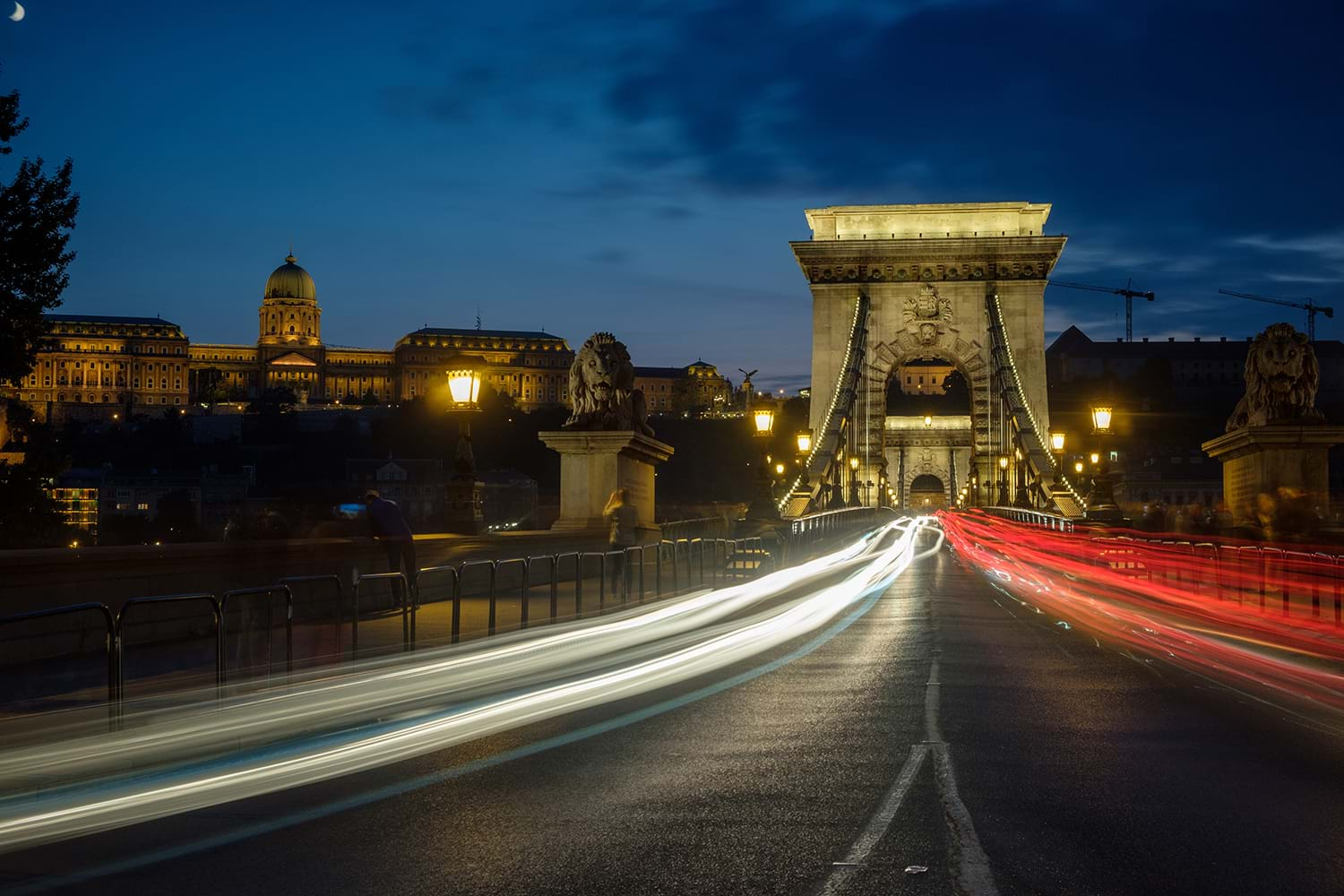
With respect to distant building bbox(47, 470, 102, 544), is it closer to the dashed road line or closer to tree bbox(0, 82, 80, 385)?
tree bbox(0, 82, 80, 385)

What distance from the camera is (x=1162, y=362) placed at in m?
171

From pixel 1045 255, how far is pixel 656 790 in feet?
229

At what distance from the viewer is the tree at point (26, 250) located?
30453 millimetres

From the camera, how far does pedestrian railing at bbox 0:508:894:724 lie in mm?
10664

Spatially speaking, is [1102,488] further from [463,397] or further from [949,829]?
[949,829]

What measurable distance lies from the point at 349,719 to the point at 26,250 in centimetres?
2401

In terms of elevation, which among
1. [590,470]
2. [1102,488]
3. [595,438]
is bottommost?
[1102,488]

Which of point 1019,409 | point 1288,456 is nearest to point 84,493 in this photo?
point 1019,409

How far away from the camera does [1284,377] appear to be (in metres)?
26.4

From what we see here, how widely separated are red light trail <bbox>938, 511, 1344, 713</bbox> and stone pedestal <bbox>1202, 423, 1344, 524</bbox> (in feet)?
7.46

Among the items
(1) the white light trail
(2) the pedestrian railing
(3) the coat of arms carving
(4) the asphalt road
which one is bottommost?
(4) the asphalt road

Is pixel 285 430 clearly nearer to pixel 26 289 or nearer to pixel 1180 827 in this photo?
pixel 26 289

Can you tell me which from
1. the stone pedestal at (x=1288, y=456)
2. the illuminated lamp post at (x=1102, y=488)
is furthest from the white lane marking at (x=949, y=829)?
the illuminated lamp post at (x=1102, y=488)

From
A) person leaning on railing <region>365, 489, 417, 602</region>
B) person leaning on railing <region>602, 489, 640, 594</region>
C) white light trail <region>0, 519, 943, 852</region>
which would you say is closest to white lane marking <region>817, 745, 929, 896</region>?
white light trail <region>0, 519, 943, 852</region>
